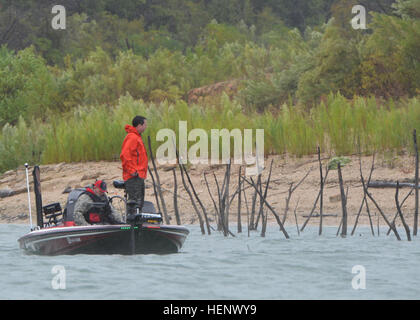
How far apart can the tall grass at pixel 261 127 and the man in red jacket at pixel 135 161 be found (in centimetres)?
768

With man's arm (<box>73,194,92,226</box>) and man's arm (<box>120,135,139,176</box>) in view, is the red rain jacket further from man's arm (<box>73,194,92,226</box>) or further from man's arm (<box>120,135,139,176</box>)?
man's arm (<box>73,194,92,226</box>)

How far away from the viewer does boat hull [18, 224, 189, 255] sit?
13159mm

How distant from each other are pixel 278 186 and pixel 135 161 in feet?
22.5

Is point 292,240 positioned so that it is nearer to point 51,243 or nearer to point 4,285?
point 51,243

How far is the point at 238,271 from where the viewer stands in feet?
40.2

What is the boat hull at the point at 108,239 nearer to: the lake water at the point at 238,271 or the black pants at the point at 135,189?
the lake water at the point at 238,271

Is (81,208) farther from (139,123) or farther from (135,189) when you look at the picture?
(139,123)

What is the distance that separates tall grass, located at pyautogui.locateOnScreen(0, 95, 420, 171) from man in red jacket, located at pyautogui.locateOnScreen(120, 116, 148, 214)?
7681mm

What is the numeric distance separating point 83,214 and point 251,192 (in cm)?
686

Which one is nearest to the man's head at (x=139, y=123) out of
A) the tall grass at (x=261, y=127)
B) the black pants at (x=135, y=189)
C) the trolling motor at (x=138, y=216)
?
the black pants at (x=135, y=189)

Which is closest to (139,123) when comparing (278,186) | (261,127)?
(278,186)

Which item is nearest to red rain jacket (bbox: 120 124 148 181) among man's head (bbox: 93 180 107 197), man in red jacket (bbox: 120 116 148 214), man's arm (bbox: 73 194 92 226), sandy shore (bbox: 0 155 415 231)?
man in red jacket (bbox: 120 116 148 214)

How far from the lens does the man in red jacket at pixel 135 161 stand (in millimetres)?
13484

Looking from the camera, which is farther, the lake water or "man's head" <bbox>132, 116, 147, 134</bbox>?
"man's head" <bbox>132, 116, 147, 134</bbox>
